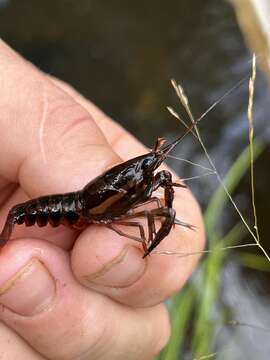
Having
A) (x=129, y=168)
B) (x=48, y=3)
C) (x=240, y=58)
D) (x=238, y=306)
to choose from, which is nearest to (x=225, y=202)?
(x=238, y=306)

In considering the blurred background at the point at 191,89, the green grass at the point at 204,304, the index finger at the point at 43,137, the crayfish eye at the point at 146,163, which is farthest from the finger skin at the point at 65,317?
the blurred background at the point at 191,89

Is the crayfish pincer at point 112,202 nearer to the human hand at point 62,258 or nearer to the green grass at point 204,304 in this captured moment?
the human hand at point 62,258

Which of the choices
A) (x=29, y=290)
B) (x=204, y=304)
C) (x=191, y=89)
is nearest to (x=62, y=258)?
(x=29, y=290)

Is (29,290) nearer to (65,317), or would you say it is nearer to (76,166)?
(65,317)

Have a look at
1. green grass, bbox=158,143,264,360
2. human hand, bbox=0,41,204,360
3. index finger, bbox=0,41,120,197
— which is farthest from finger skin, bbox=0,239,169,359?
green grass, bbox=158,143,264,360

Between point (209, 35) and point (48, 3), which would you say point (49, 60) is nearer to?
point (48, 3)

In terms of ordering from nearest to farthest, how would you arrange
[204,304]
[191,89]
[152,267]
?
1. [152,267]
2. [204,304]
3. [191,89]

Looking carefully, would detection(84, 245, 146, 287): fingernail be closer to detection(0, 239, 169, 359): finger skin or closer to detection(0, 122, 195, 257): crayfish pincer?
detection(0, 122, 195, 257): crayfish pincer
